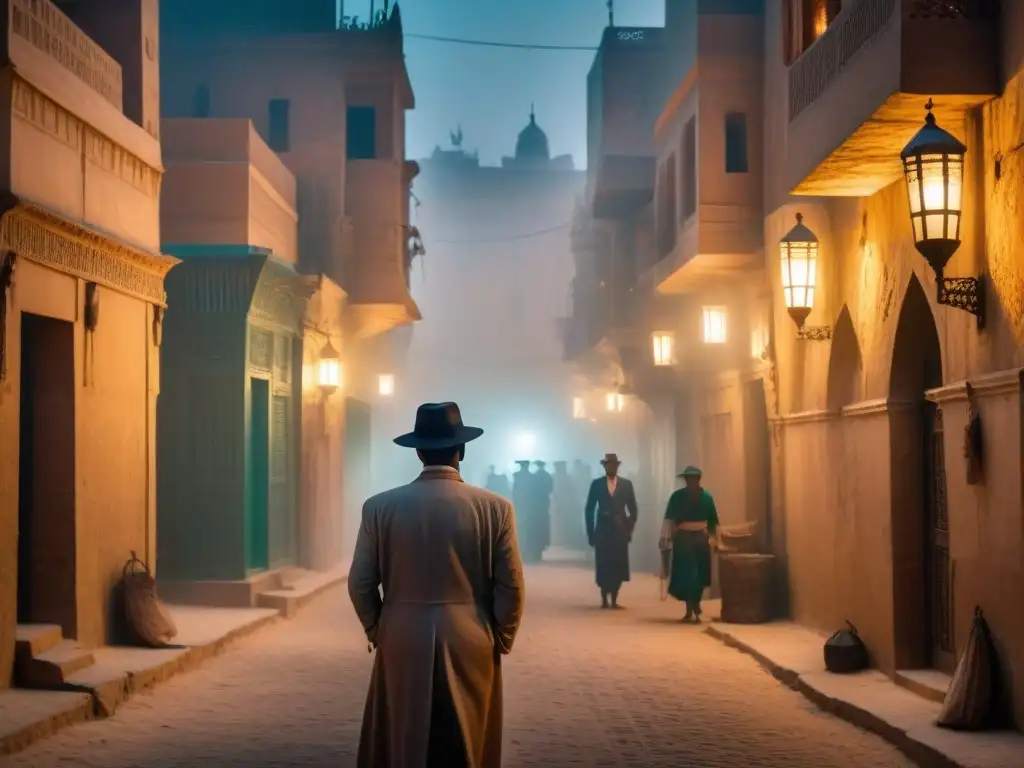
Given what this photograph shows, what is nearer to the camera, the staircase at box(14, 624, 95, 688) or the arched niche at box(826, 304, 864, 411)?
the staircase at box(14, 624, 95, 688)

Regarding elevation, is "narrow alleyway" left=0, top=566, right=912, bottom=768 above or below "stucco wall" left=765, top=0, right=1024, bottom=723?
below

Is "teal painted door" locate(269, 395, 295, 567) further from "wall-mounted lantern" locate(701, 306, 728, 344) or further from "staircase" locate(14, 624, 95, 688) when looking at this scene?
"staircase" locate(14, 624, 95, 688)

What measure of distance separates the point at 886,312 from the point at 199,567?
33.3 feet

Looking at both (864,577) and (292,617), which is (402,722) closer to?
(864,577)

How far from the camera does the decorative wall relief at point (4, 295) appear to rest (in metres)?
10.7

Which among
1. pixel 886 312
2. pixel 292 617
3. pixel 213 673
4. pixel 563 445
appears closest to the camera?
pixel 886 312

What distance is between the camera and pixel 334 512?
26.6m

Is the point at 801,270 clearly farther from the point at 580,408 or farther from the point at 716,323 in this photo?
the point at 580,408

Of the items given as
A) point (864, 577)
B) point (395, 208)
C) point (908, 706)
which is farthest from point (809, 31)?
point (395, 208)

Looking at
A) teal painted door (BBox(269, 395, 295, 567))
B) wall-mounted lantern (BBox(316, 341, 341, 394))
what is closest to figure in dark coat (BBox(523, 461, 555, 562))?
wall-mounted lantern (BBox(316, 341, 341, 394))

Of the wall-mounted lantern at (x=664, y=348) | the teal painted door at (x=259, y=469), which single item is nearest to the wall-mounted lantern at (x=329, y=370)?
the teal painted door at (x=259, y=469)

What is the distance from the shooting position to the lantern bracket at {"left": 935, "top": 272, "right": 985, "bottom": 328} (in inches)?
377

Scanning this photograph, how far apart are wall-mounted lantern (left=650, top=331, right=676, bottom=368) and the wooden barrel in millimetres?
7820

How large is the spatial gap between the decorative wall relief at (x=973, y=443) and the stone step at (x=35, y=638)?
6843 mm
